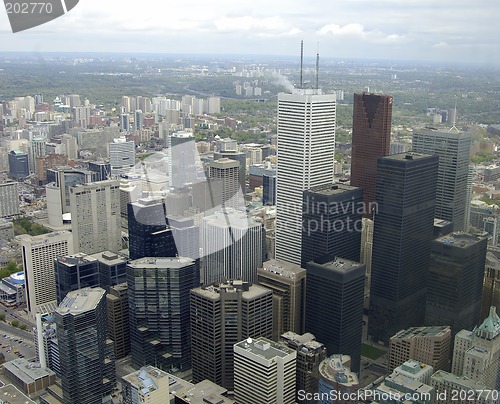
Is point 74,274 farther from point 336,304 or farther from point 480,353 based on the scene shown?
point 480,353

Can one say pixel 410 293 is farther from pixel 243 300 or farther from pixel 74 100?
pixel 74 100

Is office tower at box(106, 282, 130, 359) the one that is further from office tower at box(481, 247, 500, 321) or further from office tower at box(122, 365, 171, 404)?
office tower at box(481, 247, 500, 321)

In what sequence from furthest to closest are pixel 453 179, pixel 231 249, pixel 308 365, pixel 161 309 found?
pixel 453 179, pixel 231 249, pixel 161 309, pixel 308 365

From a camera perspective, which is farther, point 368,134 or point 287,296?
point 368,134

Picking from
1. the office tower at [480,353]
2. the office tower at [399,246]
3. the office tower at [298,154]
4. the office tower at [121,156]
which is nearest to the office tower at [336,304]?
the office tower at [399,246]

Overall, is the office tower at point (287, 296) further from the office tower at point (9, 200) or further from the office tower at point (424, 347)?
the office tower at point (9, 200)

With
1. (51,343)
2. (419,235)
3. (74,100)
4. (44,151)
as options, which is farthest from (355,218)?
(74,100)

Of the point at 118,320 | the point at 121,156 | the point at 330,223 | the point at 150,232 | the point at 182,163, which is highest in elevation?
the point at 182,163

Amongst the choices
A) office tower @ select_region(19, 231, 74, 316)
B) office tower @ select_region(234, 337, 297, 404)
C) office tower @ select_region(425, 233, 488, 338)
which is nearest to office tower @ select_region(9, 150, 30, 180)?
office tower @ select_region(19, 231, 74, 316)

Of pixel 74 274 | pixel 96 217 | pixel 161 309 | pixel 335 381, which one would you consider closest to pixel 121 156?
pixel 96 217
